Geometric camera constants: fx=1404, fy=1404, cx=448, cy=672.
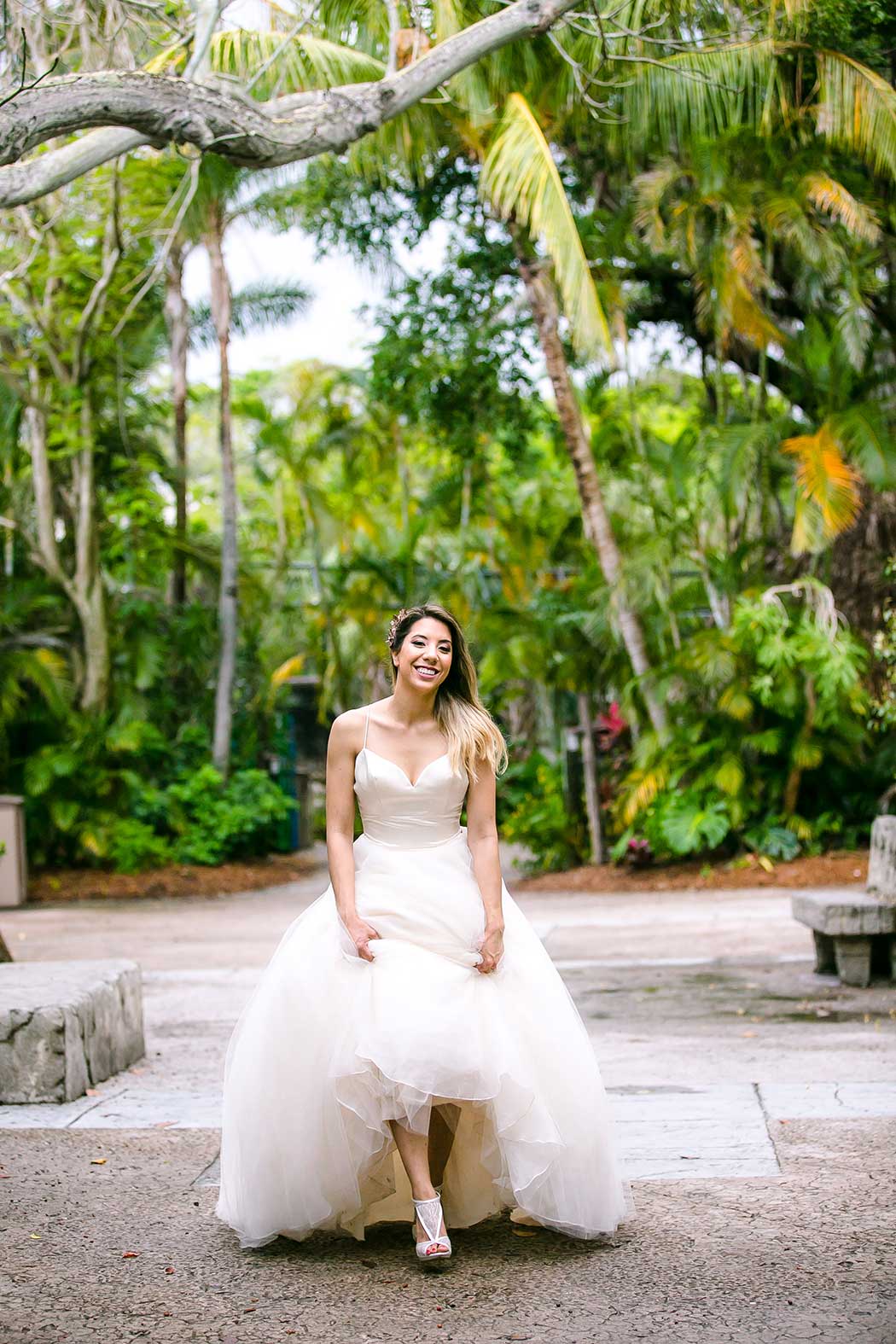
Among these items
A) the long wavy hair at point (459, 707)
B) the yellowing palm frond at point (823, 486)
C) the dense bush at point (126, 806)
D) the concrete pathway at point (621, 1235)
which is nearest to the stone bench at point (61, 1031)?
the concrete pathway at point (621, 1235)

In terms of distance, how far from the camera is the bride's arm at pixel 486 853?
3891mm

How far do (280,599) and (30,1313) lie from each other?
1718 centimetres

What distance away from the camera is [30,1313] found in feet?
11.2

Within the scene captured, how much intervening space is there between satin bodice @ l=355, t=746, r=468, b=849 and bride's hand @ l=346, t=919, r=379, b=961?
0.29 metres

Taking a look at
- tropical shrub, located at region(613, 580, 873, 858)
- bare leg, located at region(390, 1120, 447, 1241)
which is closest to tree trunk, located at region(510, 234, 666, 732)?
tropical shrub, located at region(613, 580, 873, 858)

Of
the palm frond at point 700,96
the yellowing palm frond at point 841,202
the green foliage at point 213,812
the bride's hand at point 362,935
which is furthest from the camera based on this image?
the green foliage at point 213,812

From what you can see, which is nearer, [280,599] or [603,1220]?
[603,1220]

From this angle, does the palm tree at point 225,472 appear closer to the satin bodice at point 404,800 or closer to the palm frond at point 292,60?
the palm frond at point 292,60

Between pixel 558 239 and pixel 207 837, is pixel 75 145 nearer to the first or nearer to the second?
pixel 558 239

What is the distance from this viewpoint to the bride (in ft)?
12.0

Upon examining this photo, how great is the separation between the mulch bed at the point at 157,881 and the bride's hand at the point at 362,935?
1177 centimetres

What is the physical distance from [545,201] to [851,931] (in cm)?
709

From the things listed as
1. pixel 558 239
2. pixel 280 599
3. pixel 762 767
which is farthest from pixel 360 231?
pixel 762 767

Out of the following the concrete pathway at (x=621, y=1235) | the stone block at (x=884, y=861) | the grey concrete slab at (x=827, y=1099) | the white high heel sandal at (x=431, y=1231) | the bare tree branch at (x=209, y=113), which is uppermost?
the bare tree branch at (x=209, y=113)
